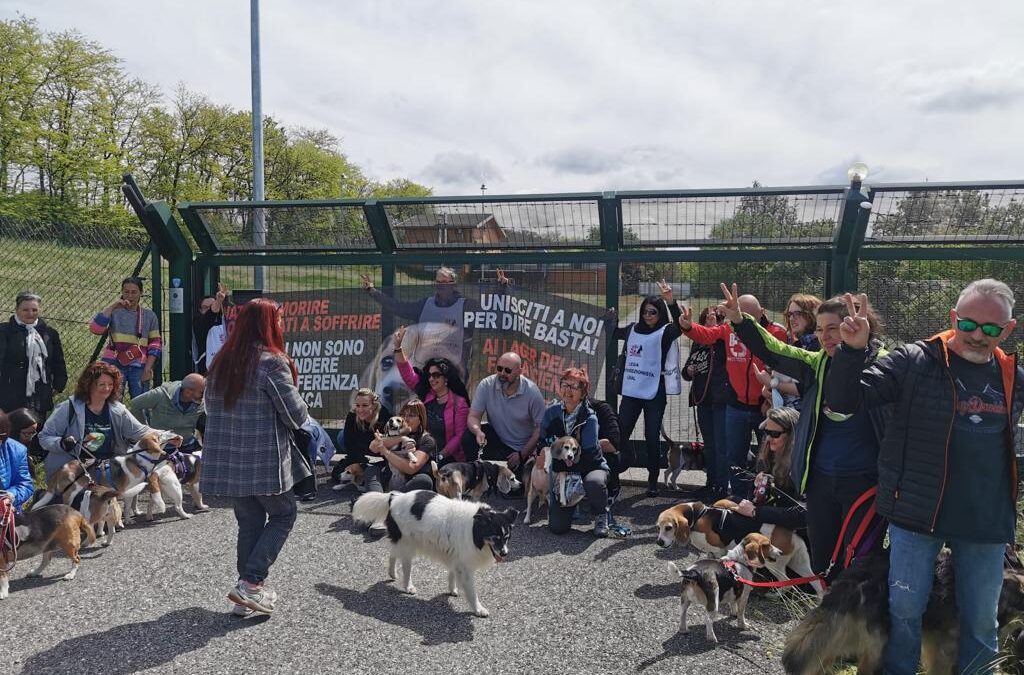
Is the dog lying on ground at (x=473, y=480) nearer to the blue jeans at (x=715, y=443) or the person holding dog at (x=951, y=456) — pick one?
the blue jeans at (x=715, y=443)

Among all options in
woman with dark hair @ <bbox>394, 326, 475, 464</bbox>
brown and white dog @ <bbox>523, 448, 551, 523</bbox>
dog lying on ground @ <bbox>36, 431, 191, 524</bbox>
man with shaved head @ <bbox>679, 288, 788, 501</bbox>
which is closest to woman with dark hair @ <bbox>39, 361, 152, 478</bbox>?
dog lying on ground @ <bbox>36, 431, 191, 524</bbox>

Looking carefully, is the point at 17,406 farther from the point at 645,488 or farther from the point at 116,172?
the point at 116,172

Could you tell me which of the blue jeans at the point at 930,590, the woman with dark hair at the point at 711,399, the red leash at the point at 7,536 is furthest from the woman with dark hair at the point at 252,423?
the woman with dark hair at the point at 711,399

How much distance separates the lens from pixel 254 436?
14.4 feet

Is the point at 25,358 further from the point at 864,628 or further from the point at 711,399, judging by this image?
the point at 864,628

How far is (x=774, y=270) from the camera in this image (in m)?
7.15

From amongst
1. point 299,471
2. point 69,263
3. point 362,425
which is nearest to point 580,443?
point 362,425

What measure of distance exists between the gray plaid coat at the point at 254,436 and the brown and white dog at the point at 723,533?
271cm

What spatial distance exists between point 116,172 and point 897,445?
1165 inches

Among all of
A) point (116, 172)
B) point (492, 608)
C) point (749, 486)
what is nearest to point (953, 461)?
point (492, 608)

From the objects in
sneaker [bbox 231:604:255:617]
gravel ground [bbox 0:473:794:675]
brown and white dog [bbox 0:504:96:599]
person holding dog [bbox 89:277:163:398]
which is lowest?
gravel ground [bbox 0:473:794:675]

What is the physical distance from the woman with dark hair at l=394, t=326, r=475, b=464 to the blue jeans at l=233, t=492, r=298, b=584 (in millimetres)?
2652

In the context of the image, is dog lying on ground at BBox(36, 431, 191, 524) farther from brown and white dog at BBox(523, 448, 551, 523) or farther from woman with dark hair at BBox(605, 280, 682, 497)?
woman with dark hair at BBox(605, 280, 682, 497)

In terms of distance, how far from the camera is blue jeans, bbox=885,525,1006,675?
3.13m
